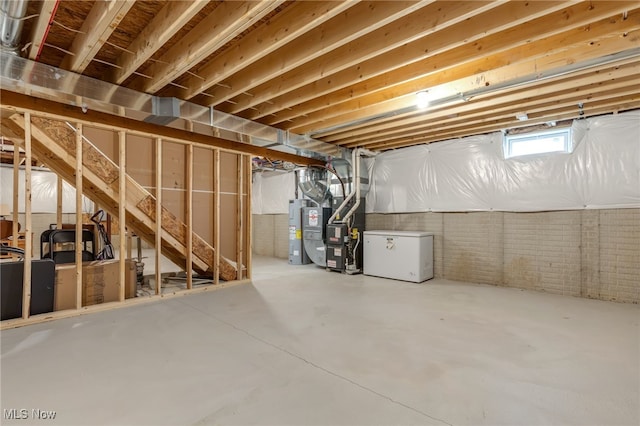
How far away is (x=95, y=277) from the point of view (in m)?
3.60

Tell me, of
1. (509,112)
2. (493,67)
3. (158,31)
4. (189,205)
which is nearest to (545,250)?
(509,112)

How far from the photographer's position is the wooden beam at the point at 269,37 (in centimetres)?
213

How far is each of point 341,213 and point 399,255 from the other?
4.59 ft

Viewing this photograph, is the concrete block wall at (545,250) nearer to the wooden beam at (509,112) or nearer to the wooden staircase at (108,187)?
the wooden beam at (509,112)

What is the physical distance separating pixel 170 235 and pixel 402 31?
358cm

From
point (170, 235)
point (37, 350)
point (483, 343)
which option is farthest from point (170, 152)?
point (483, 343)

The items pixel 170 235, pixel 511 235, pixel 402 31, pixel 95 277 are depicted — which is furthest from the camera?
pixel 511 235

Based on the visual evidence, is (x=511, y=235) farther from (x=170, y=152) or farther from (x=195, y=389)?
(x=170, y=152)

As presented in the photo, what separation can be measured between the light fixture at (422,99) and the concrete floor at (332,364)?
2.30 m

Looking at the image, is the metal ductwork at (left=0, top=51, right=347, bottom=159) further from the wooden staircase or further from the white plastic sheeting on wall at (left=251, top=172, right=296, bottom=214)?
the white plastic sheeting on wall at (left=251, top=172, right=296, bottom=214)

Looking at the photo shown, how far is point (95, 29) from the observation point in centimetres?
223

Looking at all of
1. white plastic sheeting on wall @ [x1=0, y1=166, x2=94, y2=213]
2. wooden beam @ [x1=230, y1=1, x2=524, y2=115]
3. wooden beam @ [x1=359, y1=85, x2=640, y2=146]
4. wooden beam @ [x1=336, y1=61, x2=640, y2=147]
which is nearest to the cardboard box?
wooden beam @ [x1=230, y1=1, x2=524, y2=115]

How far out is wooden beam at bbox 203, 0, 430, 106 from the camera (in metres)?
2.11

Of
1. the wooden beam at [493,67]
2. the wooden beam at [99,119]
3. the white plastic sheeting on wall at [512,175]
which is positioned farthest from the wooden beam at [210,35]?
the white plastic sheeting on wall at [512,175]
